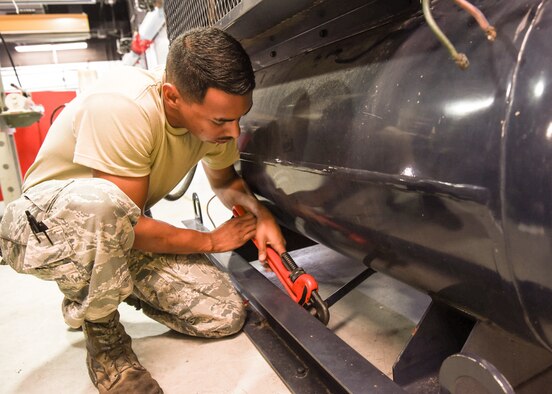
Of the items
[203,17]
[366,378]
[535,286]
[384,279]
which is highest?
[203,17]

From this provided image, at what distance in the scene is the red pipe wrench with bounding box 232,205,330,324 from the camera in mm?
886

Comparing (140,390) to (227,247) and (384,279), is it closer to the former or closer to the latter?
(227,247)

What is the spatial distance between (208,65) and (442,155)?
0.48 m

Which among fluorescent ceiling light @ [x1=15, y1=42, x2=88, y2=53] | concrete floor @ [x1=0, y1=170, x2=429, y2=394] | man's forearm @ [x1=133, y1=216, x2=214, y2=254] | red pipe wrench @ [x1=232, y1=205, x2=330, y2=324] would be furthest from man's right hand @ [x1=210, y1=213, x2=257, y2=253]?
fluorescent ceiling light @ [x1=15, y1=42, x2=88, y2=53]

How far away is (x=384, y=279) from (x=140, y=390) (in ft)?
2.73

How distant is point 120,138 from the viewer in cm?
83

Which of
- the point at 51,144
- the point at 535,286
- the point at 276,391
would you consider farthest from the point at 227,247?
the point at 535,286

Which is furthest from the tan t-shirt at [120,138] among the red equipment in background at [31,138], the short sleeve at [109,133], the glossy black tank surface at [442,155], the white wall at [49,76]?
the white wall at [49,76]

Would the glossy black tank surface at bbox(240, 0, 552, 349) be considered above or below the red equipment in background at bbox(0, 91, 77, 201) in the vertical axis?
above

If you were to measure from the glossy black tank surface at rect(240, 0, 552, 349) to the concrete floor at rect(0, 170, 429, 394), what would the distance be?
1.06ft

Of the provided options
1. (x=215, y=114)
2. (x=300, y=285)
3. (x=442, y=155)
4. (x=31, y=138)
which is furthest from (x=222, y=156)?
(x=31, y=138)

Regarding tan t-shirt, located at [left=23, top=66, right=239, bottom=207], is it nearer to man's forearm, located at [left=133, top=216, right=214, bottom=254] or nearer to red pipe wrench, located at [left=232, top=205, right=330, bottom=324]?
man's forearm, located at [left=133, top=216, right=214, bottom=254]

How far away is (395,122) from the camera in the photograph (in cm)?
59

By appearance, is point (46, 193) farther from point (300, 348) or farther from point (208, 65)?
point (300, 348)
